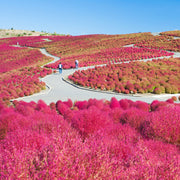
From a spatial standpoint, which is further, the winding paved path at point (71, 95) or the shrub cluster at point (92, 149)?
the winding paved path at point (71, 95)

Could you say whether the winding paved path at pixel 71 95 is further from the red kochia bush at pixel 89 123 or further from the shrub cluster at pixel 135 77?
the red kochia bush at pixel 89 123

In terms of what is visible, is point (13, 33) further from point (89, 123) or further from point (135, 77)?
point (89, 123)

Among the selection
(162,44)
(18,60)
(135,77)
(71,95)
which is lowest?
(71,95)

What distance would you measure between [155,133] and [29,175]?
3.78 metres

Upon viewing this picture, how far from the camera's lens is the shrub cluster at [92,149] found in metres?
2.72

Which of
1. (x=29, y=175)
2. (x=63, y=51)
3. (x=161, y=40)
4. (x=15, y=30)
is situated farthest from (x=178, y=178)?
(x=15, y=30)

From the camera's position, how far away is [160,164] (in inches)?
134

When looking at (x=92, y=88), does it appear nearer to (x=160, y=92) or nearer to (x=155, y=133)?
(x=160, y=92)

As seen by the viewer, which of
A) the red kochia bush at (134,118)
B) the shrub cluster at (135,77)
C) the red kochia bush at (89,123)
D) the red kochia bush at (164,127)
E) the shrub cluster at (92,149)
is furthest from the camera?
the shrub cluster at (135,77)

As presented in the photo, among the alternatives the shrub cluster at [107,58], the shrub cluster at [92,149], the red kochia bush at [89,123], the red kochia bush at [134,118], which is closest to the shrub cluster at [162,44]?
the shrub cluster at [107,58]

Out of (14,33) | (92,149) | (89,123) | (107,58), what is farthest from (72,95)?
(14,33)

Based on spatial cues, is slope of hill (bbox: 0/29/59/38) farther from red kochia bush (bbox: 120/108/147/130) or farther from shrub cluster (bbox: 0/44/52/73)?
red kochia bush (bbox: 120/108/147/130)

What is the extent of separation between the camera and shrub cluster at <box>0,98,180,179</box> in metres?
2.72

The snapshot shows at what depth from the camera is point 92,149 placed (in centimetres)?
329
